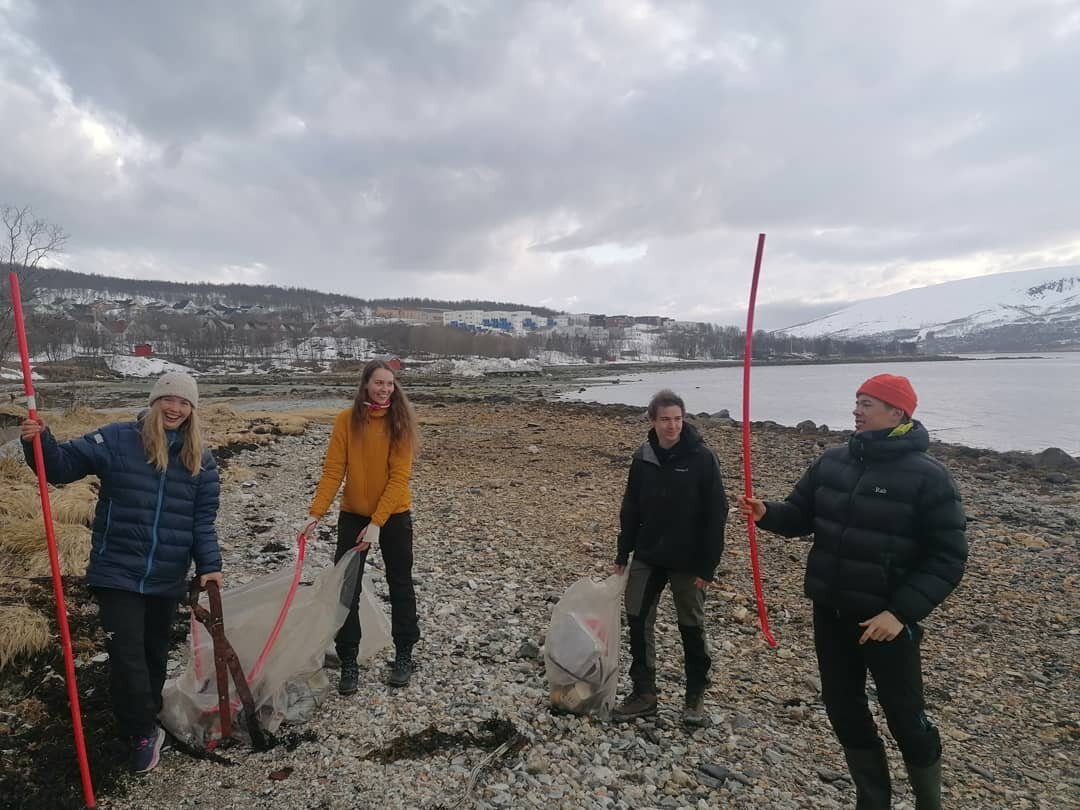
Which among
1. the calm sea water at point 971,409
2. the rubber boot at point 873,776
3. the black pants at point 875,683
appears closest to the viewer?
the black pants at point 875,683

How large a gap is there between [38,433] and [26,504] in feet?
18.7

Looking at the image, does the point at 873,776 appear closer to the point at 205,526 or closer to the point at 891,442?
the point at 891,442

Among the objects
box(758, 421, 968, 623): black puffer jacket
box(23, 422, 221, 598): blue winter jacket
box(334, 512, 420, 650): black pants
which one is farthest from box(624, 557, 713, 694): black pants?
box(23, 422, 221, 598): blue winter jacket

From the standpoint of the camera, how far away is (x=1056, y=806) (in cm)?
333

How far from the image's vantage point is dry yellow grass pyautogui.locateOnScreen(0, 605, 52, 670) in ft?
12.5

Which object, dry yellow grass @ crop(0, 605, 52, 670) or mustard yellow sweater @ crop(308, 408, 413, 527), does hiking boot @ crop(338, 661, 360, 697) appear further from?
dry yellow grass @ crop(0, 605, 52, 670)

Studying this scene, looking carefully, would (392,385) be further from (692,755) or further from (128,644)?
(692,755)

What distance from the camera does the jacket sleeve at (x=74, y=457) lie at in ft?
9.46

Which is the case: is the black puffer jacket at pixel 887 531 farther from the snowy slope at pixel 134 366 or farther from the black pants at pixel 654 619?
the snowy slope at pixel 134 366

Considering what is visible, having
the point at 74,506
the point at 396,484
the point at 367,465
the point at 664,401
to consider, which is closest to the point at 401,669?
the point at 396,484

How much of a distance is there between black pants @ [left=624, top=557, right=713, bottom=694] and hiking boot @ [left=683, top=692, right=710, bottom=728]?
0.03 meters

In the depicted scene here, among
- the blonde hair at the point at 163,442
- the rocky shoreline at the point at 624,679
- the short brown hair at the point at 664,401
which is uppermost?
the short brown hair at the point at 664,401

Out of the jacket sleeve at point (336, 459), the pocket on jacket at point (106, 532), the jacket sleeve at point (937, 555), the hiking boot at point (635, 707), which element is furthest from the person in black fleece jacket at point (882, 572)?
the pocket on jacket at point (106, 532)

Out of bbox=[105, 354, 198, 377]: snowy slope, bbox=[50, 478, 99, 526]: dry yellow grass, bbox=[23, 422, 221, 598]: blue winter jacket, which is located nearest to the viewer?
bbox=[23, 422, 221, 598]: blue winter jacket
